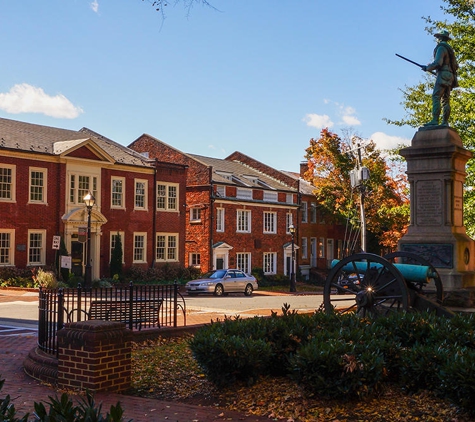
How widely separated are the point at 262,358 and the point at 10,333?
9.02 m

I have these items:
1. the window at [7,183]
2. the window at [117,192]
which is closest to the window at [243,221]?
the window at [117,192]

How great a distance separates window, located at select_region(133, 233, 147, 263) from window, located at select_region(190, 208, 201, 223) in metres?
5.44

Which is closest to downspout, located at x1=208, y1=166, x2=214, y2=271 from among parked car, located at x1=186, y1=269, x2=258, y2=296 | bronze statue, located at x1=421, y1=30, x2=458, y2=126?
parked car, located at x1=186, y1=269, x2=258, y2=296

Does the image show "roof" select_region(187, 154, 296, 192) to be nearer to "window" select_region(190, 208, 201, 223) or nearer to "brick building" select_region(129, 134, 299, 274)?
"brick building" select_region(129, 134, 299, 274)

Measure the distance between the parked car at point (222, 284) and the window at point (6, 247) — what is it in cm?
900

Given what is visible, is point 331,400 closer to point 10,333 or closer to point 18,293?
point 10,333

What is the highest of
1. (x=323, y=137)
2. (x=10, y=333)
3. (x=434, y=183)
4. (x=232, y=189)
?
(x=323, y=137)

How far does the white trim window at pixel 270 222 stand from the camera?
48.9 m

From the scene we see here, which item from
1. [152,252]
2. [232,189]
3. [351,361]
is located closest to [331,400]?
[351,361]

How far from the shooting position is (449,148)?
13172 mm

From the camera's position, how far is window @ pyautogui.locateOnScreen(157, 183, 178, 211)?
1612 inches

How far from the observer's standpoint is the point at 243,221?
46.7 meters

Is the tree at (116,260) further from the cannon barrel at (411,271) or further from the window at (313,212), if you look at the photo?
the cannon barrel at (411,271)

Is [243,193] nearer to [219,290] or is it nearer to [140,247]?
[140,247]
